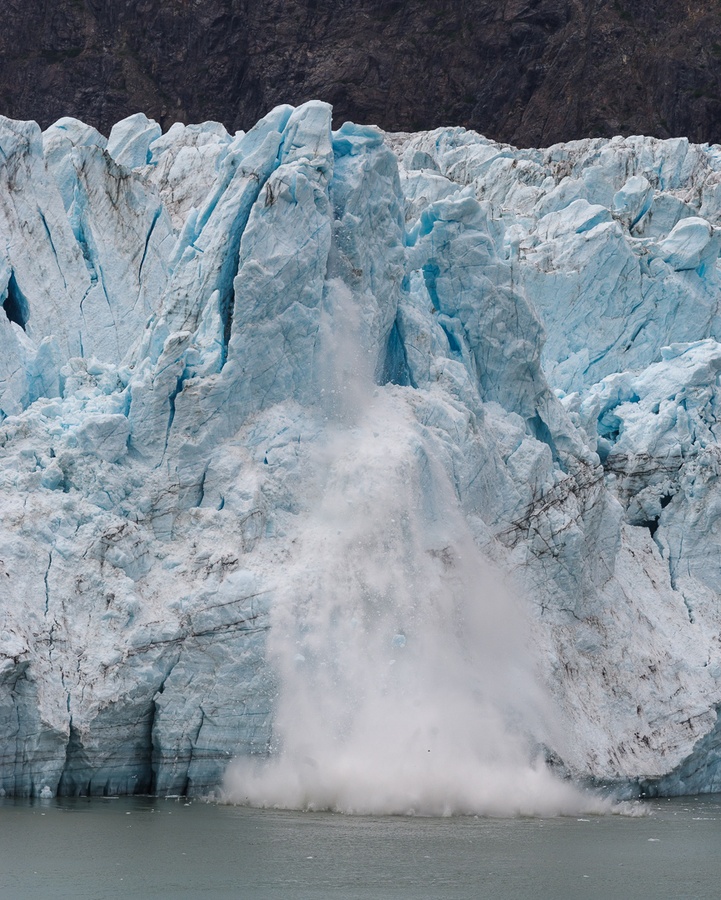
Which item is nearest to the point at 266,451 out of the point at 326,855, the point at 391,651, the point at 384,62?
the point at 391,651

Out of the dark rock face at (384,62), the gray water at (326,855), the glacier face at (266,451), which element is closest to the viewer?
the gray water at (326,855)

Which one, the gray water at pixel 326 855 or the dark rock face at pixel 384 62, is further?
the dark rock face at pixel 384 62

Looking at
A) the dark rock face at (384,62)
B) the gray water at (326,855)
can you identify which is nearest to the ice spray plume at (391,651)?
the gray water at (326,855)

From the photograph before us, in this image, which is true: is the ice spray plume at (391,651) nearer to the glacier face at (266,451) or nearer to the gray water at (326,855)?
the glacier face at (266,451)

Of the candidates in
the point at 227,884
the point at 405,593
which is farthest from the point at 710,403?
the point at 227,884

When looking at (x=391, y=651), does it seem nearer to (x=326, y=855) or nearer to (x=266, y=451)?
(x=266, y=451)
